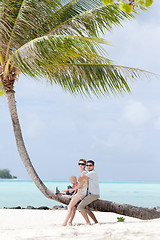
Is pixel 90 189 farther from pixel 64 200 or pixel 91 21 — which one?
pixel 91 21

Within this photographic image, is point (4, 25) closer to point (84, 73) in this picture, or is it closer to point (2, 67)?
point (2, 67)

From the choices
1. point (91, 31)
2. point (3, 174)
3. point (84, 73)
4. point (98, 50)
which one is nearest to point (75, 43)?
point (98, 50)

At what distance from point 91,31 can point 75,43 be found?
2.14 metres

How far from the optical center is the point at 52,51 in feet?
22.0

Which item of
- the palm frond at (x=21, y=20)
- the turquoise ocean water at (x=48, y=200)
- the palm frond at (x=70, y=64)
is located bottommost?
the turquoise ocean water at (x=48, y=200)

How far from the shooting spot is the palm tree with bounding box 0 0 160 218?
22.2 ft

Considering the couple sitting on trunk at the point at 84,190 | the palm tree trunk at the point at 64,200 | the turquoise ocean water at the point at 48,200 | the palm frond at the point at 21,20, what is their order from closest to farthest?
the couple sitting on trunk at the point at 84,190 < the palm tree trunk at the point at 64,200 < the palm frond at the point at 21,20 < the turquoise ocean water at the point at 48,200

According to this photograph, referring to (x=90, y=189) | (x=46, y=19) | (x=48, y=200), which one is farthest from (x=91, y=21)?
(x=48, y=200)

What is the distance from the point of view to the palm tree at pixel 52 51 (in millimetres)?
6758

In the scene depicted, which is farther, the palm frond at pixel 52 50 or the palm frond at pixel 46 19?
the palm frond at pixel 46 19

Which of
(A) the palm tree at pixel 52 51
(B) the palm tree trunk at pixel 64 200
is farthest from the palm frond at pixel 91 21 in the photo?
(B) the palm tree trunk at pixel 64 200

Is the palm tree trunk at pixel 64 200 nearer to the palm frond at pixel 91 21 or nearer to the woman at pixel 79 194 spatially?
the woman at pixel 79 194

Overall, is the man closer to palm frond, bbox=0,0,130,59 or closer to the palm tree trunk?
the palm tree trunk

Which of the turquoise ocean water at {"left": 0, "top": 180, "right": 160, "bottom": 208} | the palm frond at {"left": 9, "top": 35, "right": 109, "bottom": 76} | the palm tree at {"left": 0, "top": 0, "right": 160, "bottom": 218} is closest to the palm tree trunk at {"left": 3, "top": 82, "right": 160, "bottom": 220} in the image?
the palm tree at {"left": 0, "top": 0, "right": 160, "bottom": 218}
